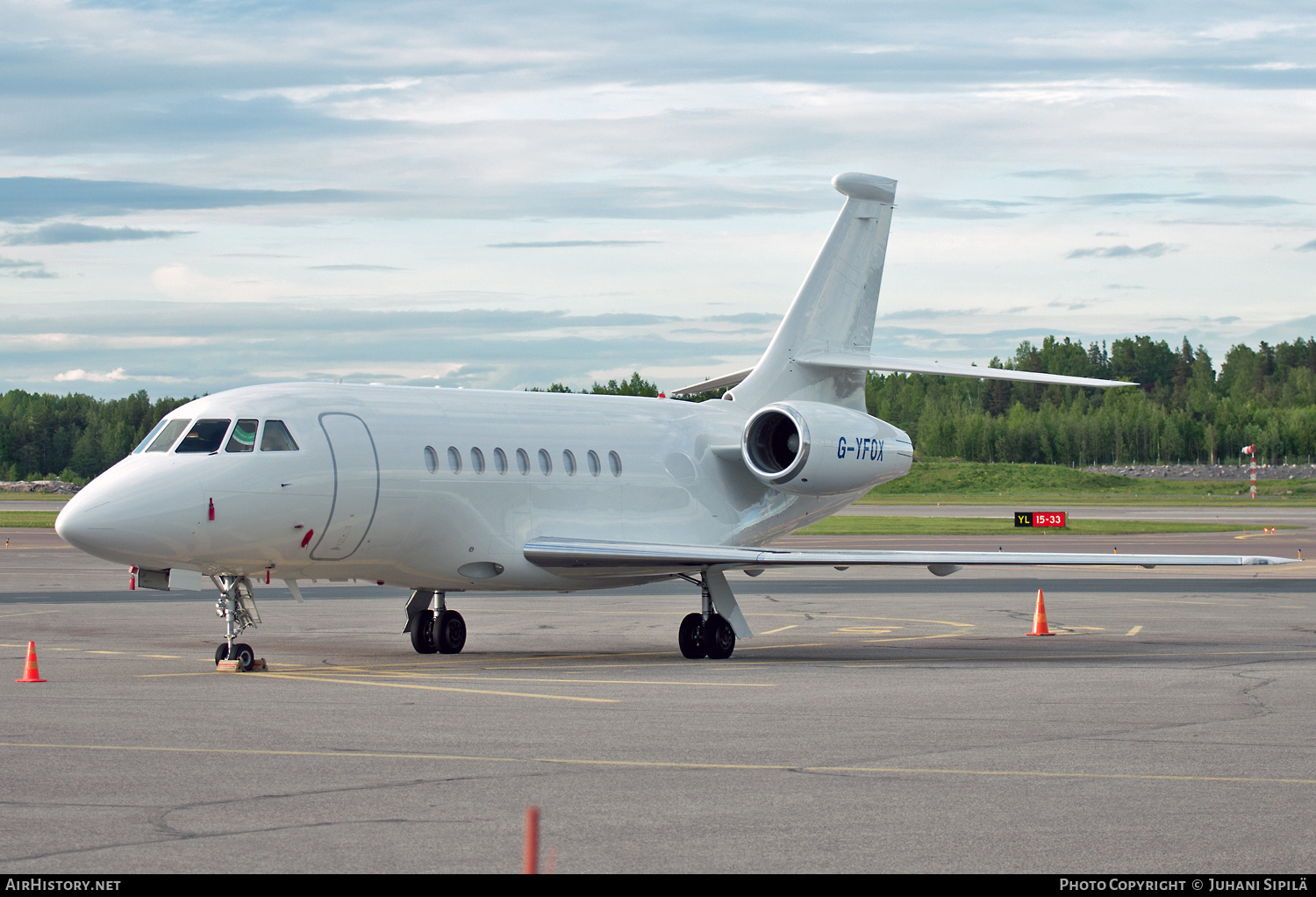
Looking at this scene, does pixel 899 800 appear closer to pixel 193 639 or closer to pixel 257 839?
pixel 257 839

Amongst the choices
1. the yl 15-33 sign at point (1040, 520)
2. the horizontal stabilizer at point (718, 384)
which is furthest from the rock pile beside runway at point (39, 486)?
the horizontal stabilizer at point (718, 384)

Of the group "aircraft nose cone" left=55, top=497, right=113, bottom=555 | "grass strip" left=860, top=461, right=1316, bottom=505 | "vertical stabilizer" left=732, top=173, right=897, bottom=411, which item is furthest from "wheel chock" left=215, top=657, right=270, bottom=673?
"grass strip" left=860, top=461, right=1316, bottom=505

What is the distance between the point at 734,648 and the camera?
22719 millimetres

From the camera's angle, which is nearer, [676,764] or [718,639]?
[676,764]

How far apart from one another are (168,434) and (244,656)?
287 cm

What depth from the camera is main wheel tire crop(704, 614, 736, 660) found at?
2127 cm

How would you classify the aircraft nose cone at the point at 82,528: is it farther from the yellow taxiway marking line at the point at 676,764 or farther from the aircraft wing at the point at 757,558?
the aircraft wing at the point at 757,558

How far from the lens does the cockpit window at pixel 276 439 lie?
18.6 m

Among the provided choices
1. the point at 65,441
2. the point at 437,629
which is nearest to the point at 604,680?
the point at 437,629

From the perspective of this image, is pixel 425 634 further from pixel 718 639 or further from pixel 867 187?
pixel 867 187

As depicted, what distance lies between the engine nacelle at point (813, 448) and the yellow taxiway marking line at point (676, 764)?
39.0ft

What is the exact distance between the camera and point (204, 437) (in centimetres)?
1844

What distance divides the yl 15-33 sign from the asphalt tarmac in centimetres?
3396

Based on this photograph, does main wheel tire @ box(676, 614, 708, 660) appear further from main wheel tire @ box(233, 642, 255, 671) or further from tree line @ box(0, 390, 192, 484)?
tree line @ box(0, 390, 192, 484)
